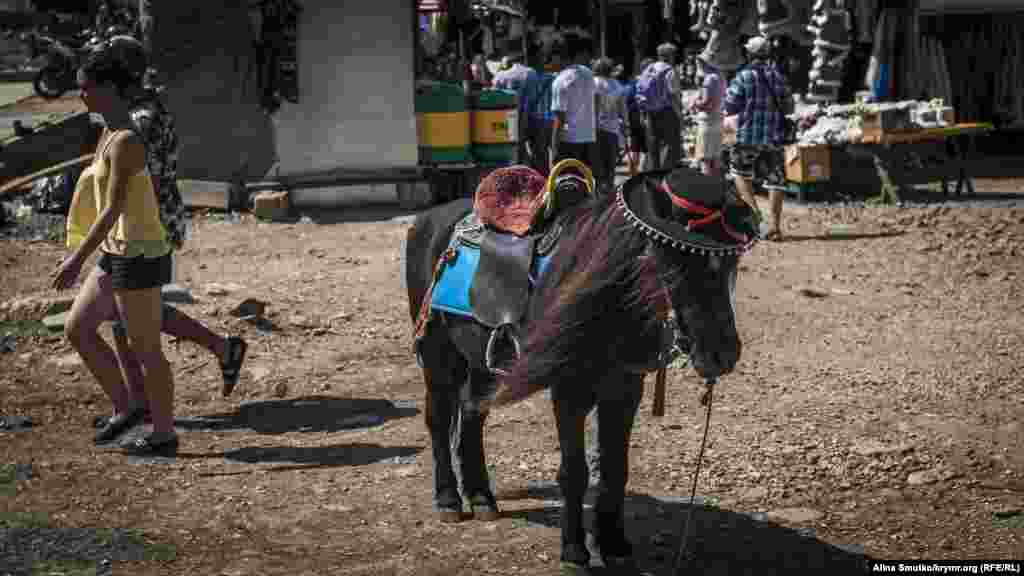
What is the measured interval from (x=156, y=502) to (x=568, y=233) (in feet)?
8.08

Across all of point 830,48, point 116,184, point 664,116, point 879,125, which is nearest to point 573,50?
point 664,116

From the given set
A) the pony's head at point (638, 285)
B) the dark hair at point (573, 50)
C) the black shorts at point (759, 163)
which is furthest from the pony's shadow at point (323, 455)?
the dark hair at point (573, 50)

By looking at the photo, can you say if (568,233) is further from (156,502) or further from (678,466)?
(156,502)

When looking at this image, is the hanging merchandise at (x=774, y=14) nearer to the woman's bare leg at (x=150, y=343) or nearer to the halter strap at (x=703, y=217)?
the woman's bare leg at (x=150, y=343)

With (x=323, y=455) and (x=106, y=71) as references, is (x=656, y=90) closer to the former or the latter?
(x=323, y=455)

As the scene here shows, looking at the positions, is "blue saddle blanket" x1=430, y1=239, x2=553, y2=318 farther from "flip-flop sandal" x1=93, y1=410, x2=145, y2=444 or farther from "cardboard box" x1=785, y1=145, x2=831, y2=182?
"cardboard box" x1=785, y1=145, x2=831, y2=182

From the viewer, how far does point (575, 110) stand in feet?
41.5

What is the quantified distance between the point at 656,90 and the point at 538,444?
31.0ft

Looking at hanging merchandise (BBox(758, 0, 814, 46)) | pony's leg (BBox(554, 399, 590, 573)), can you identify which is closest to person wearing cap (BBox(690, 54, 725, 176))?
hanging merchandise (BBox(758, 0, 814, 46))

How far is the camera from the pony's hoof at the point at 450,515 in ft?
18.2

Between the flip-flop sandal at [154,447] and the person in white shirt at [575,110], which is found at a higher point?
the person in white shirt at [575,110]

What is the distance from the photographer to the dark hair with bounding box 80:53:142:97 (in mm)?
6242

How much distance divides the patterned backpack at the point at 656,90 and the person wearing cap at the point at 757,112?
9.80ft

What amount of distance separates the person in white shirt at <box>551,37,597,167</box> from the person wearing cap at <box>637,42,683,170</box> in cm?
248
